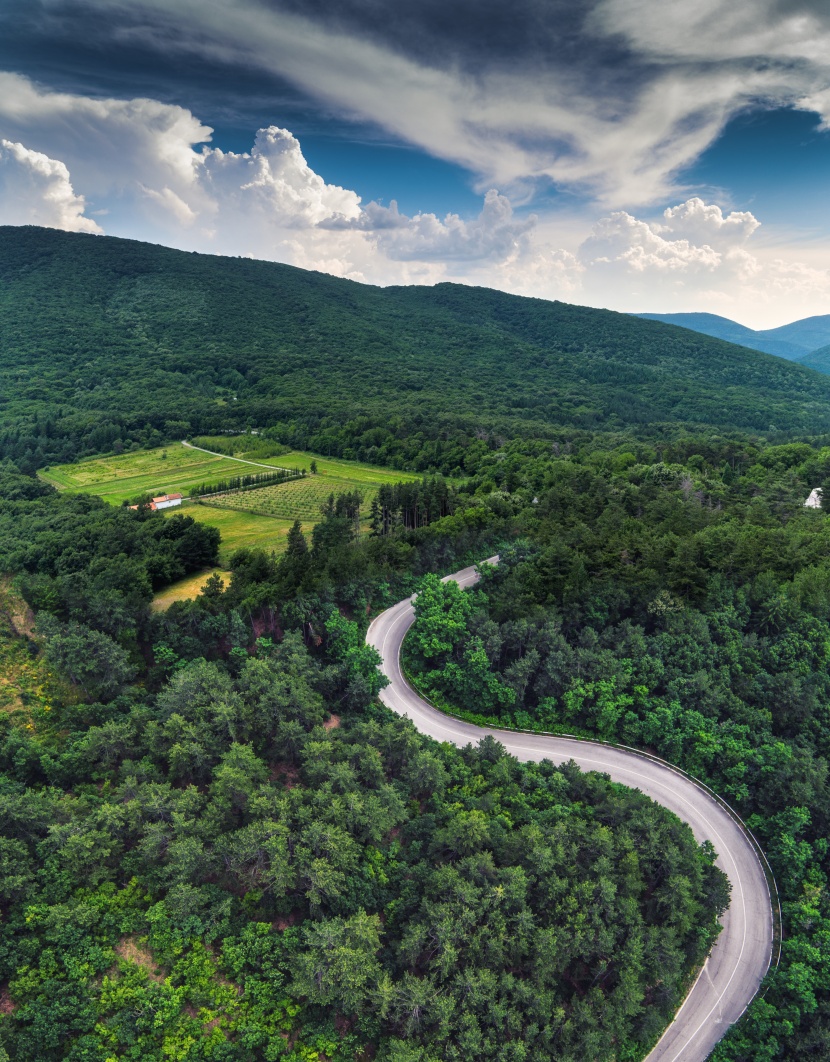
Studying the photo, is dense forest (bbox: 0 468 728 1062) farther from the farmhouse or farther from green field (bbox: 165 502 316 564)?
the farmhouse

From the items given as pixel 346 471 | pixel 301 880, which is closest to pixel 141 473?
pixel 346 471

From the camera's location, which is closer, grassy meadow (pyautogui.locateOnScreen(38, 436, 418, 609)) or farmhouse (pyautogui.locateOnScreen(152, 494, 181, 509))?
grassy meadow (pyautogui.locateOnScreen(38, 436, 418, 609))

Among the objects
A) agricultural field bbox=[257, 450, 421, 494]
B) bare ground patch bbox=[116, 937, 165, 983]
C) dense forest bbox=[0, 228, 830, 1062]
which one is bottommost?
bare ground patch bbox=[116, 937, 165, 983]

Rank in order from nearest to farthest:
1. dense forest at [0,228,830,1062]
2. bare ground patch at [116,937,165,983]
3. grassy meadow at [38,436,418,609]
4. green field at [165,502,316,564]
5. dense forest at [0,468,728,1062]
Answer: dense forest at [0,468,728,1062] < dense forest at [0,228,830,1062] < bare ground patch at [116,937,165,983] < green field at [165,502,316,564] < grassy meadow at [38,436,418,609]

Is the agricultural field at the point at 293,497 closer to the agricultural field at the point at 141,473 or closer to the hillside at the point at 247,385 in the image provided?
the agricultural field at the point at 141,473

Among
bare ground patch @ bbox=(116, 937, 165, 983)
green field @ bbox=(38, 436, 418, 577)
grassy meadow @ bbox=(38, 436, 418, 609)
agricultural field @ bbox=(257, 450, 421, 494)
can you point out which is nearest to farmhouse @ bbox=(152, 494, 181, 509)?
grassy meadow @ bbox=(38, 436, 418, 609)

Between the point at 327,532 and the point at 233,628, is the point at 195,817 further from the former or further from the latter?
the point at 327,532

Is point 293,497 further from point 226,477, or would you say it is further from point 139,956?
point 139,956
